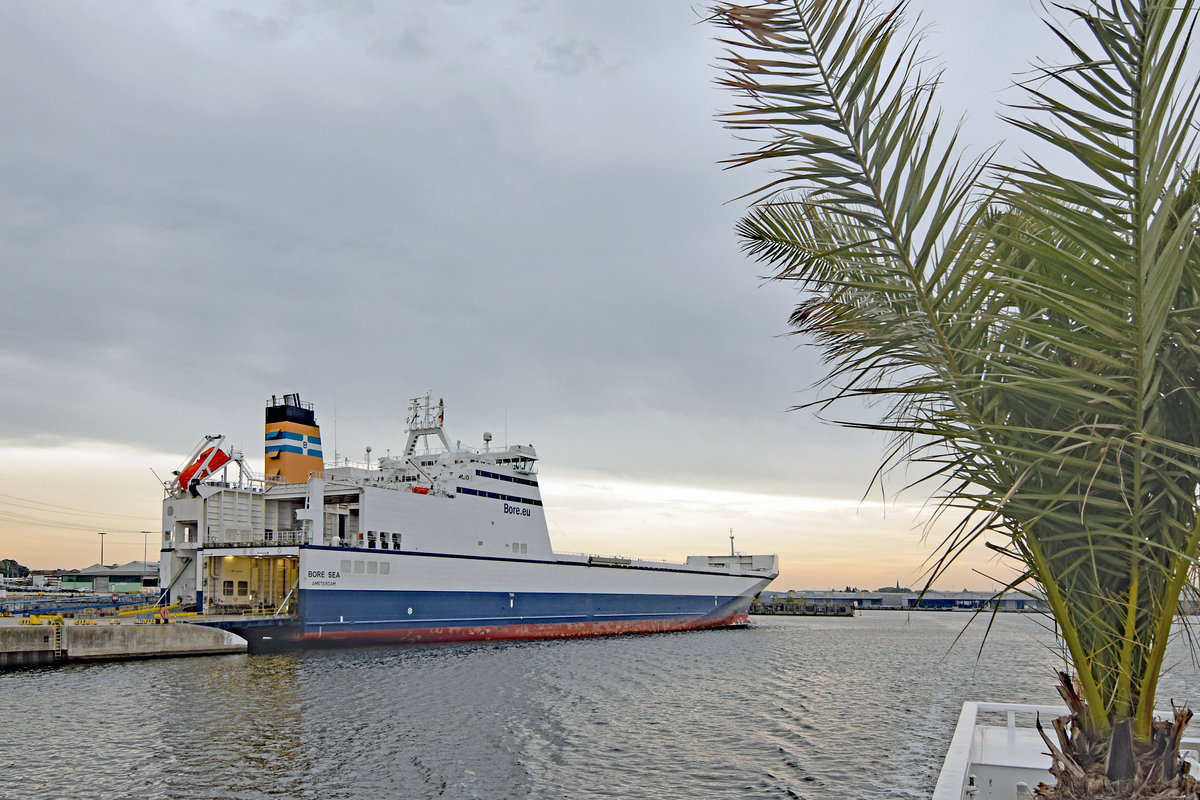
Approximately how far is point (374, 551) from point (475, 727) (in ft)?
53.1

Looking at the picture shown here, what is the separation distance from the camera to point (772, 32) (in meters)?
3.35

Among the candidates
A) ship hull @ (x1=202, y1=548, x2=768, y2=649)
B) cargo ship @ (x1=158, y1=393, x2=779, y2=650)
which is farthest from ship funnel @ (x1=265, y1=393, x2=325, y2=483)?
ship hull @ (x1=202, y1=548, x2=768, y2=649)

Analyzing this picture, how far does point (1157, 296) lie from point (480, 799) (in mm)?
10883

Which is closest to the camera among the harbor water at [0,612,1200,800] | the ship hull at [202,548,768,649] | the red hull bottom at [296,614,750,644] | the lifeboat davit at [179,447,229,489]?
the harbor water at [0,612,1200,800]

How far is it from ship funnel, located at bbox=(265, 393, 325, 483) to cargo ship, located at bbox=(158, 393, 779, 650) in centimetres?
6

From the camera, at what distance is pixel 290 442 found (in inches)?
1398

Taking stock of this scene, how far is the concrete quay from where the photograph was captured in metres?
24.0

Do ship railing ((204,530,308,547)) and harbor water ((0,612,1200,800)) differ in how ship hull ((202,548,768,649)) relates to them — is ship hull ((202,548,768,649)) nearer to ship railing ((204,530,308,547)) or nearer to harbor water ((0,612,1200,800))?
harbor water ((0,612,1200,800))

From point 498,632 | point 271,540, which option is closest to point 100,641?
point 271,540

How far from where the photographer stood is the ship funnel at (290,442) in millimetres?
35312

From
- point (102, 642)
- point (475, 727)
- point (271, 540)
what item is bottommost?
point (475, 727)

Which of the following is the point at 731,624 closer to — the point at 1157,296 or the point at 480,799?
the point at 480,799

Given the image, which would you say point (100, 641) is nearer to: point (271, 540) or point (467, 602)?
point (271, 540)

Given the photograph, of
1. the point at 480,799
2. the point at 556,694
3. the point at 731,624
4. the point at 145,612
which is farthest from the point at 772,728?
the point at 731,624
